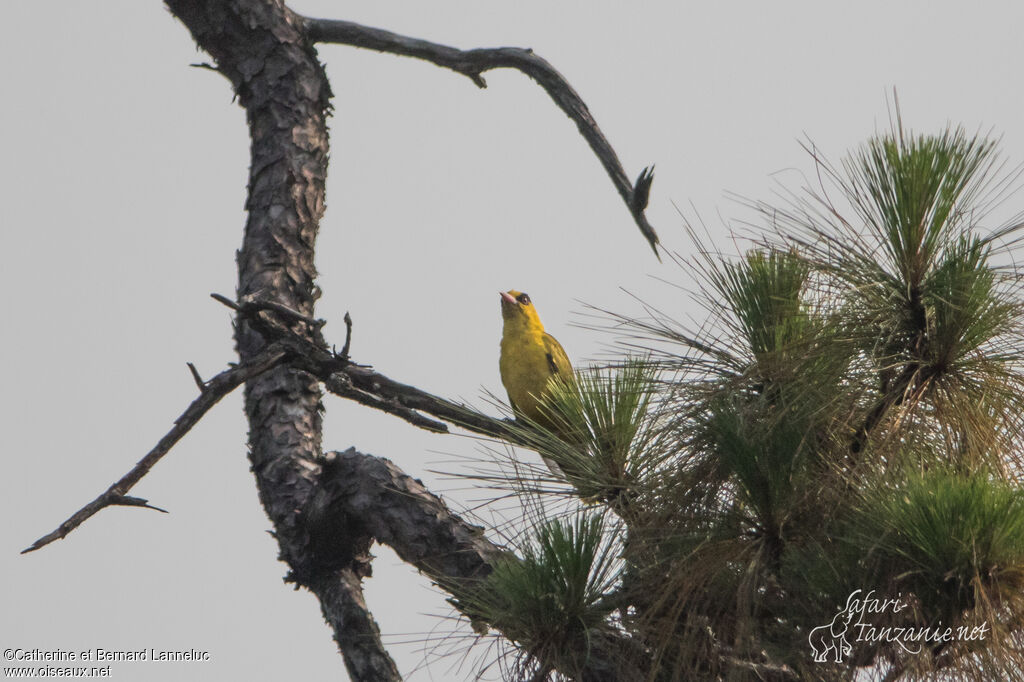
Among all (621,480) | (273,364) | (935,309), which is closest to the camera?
(935,309)

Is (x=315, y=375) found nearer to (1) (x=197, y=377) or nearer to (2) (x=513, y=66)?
(1) (x=197, y=377)

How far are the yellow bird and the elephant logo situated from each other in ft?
11.7

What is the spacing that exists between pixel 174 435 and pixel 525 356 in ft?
11.1

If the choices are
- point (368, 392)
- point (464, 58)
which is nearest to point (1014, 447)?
point (368, 392)

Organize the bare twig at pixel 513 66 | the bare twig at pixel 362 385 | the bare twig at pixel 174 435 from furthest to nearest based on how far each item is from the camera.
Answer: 1. the bare twig at pixel 362 385
2. the bare twig at pixel 513 66
3. the bare twig at pixel 174 435

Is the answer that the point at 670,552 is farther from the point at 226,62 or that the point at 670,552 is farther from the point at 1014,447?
the point at 226,62

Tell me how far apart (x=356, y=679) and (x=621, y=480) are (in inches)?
45.9

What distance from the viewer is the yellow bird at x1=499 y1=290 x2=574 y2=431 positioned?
20.1 ft

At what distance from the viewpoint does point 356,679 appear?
3.43 m

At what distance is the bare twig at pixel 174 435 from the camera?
2754 millimetres

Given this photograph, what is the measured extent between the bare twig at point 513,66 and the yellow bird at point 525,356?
2.28 meters

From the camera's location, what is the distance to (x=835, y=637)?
2.33 meters

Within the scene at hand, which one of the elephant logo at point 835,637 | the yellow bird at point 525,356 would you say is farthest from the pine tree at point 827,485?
the yellow bird at point 525,356

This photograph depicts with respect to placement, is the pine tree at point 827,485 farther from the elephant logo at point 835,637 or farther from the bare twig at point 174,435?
the bare twig at point 174,435
